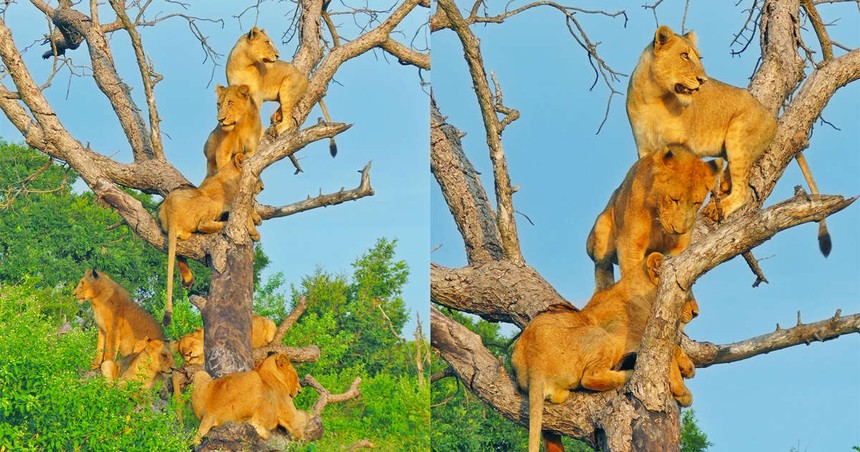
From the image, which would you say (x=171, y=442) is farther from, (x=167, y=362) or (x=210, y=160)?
(x=210, y=160)

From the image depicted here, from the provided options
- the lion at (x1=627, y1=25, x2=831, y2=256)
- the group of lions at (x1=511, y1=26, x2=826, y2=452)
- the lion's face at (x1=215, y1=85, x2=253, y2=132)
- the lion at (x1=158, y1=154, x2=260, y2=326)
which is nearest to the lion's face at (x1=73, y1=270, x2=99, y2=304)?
the lion at (x1=158, y1=154, x2=260, y2=326)

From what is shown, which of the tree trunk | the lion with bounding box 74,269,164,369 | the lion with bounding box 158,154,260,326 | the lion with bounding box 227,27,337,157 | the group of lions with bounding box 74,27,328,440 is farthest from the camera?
the lion with bounding box 227,27,337,157

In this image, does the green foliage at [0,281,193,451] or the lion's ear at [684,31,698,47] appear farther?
the green foliage at [0,281,193,451]

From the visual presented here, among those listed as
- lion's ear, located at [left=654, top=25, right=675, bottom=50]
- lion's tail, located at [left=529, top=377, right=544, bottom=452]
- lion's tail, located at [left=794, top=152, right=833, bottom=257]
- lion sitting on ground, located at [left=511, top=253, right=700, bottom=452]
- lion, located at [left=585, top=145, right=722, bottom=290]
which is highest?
lion's ear, located at [left=654, top=25, right=675, bottom=50]

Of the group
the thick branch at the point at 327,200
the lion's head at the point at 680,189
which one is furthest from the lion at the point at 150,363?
the lion's head at the point at 680,189

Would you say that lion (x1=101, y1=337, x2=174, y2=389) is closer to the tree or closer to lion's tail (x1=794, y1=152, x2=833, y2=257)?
the tree

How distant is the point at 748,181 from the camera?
19.5 feet

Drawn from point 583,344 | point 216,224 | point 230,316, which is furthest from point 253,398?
point 583,344

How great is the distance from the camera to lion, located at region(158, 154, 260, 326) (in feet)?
26.9

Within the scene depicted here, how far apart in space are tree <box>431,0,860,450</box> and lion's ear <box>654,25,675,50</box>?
743 millimetres

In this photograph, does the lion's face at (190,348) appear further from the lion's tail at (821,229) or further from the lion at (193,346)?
the lion's tail at (821,229)

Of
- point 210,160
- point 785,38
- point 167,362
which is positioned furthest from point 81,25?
point 785,38

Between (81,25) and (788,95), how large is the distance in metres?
6.19

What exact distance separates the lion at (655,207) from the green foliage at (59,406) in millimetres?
2518
